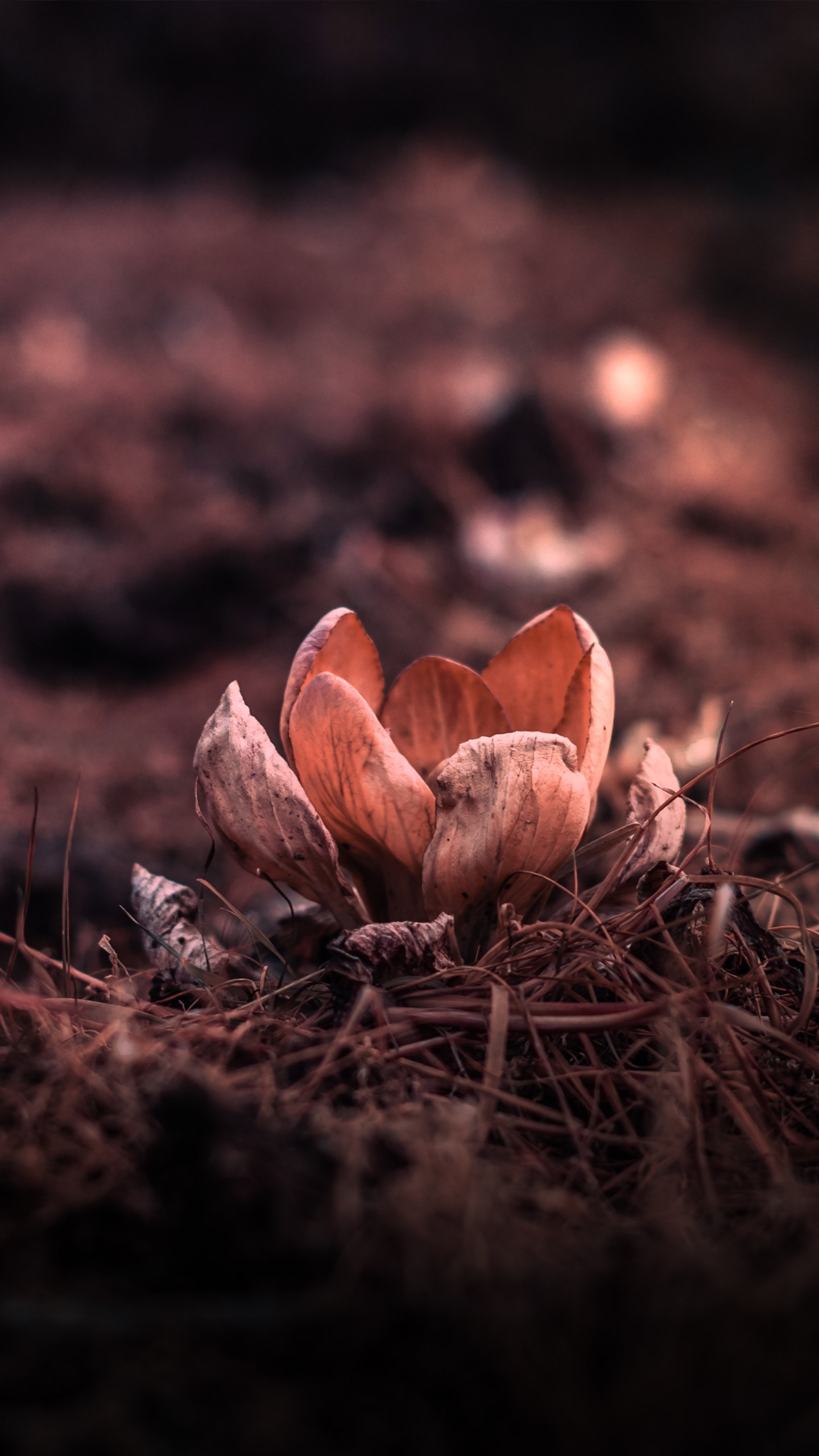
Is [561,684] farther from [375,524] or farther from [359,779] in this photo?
[375,524]

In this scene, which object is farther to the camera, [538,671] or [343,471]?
[343,471]

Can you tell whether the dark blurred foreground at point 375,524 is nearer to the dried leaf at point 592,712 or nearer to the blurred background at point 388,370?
the blurred background at point 388,370

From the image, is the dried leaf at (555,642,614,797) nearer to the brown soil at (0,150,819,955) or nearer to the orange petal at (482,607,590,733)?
the orange petal at (482,607,590,733)

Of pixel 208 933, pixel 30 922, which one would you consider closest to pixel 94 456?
pixel 30 922

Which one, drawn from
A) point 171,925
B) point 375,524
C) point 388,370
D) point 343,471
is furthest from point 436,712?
point 388,370

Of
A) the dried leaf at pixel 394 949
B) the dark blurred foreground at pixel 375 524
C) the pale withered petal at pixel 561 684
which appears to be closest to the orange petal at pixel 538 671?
the pale withered petal at pixel 561 684

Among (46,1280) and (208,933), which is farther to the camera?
(208,933)

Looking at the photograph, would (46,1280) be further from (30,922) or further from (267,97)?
(267,97)
